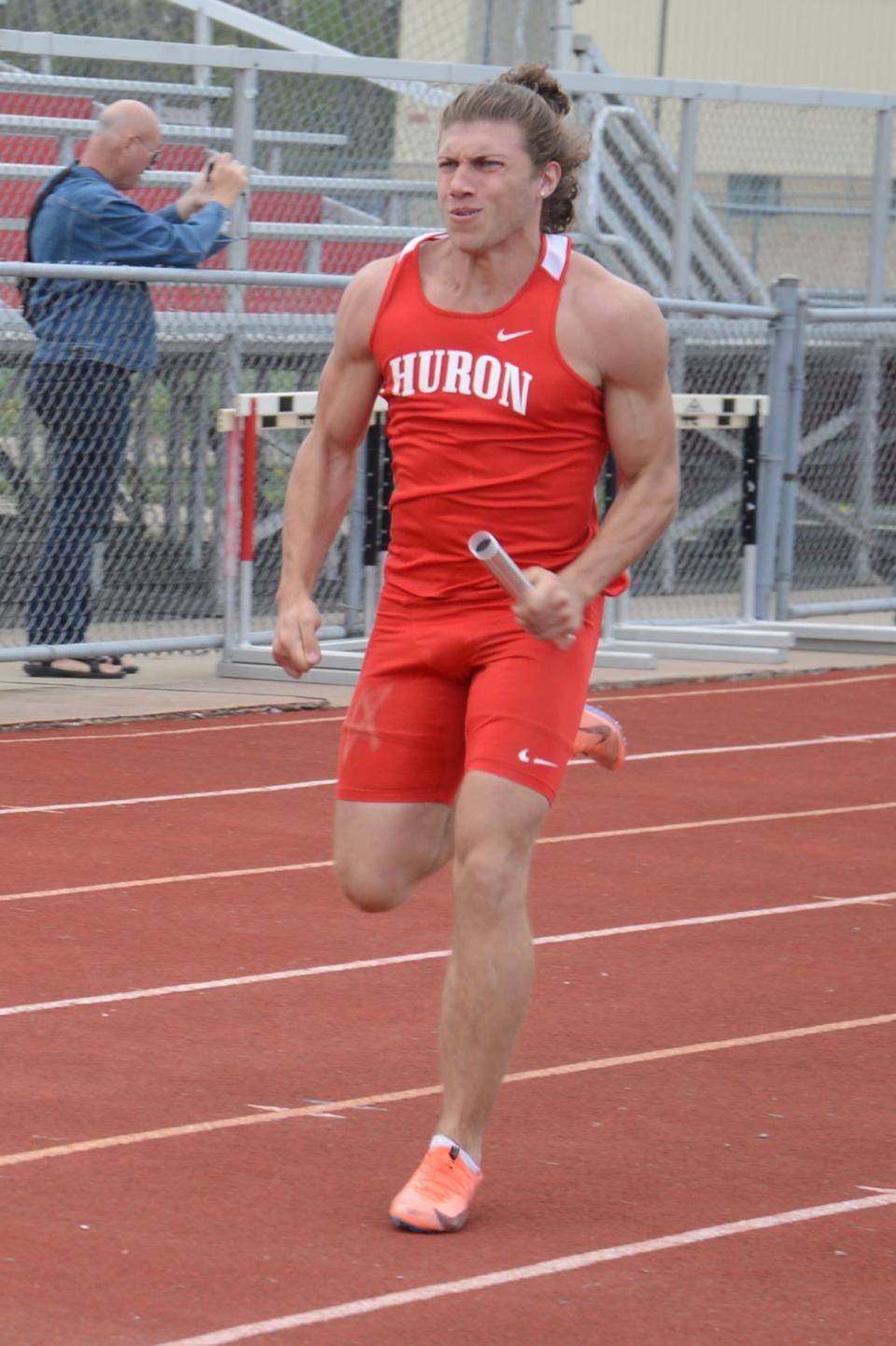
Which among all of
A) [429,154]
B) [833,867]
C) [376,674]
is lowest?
[833,867]

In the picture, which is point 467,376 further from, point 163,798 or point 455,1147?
point 163,798

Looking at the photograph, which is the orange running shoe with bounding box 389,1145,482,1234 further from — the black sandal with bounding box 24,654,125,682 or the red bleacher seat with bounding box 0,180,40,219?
the red bleacher seat with bounding box 0,180,40,219

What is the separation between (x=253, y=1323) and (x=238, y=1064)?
1599mm

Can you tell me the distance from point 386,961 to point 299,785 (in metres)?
2.63

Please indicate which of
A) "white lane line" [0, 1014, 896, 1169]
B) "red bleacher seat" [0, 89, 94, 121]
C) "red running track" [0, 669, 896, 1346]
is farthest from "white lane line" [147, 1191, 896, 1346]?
"red bleacher seat" [0, 89, 94, 121]

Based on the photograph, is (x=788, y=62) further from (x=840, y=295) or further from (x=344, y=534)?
(x=344, y=534)

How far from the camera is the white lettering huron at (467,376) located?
16.1 ft

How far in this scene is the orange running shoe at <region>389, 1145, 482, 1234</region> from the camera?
4.64 metres

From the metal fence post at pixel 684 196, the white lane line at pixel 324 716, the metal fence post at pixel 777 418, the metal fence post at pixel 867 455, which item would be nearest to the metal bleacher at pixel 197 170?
the metal fence post at pixel 684 196

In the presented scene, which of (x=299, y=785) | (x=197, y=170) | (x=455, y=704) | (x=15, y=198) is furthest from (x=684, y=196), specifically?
(x=455, y=704)

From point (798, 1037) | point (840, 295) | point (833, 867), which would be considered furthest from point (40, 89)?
point (798, 1037)

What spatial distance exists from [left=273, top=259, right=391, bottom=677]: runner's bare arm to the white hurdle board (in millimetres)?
6149

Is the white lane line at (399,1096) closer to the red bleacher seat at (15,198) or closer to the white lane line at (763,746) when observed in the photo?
the white lane line at (763,746)

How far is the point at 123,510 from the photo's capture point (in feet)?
37.6
